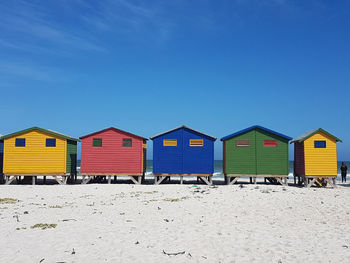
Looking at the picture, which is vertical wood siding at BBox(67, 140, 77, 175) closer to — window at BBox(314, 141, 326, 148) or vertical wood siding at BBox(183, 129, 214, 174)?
vertical wood siding at BBox(183, 129, 214, 174)

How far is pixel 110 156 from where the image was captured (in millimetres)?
23266

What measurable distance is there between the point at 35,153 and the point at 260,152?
16.3 meters

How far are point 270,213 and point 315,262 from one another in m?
5.33

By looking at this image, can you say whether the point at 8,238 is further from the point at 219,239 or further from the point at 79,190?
the point at 79,190

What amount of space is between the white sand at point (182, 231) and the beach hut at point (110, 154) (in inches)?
318

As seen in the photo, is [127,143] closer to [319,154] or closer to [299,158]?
[299,158]

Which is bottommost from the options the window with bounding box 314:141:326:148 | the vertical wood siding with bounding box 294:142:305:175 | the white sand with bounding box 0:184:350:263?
the white sand with bounding box 0:184:350:263

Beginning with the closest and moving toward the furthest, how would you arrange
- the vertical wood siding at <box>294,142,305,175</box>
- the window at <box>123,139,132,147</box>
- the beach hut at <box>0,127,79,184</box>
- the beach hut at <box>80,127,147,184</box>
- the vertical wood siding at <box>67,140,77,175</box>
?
1. the vertical wood siding at <box>294,142,305,175</box>
2. the beach hut at <box>0,127,79,184</box>
3. the beach hut at <box>80,127,147,184</box>
4. the window at <box>123,139,132,147</box>
5. the vertical wood siding at <box>67,140,77,175</box>

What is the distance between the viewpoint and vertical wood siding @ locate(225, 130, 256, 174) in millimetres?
22156

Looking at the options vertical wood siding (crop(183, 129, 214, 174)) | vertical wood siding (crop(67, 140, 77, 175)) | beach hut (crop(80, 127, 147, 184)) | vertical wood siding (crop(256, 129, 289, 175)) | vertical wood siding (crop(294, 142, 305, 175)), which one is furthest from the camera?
vertical wood siding (crop(67, 140, 77, 175))

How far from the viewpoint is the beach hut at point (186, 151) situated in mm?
22531

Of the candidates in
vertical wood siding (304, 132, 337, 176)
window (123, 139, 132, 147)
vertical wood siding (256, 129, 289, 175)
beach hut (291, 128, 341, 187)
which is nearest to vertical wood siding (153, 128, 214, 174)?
window (123, 139, 132, 147)

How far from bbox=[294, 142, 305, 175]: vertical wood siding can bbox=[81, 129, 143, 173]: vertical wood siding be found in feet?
38.4

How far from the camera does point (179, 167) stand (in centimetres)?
2255
